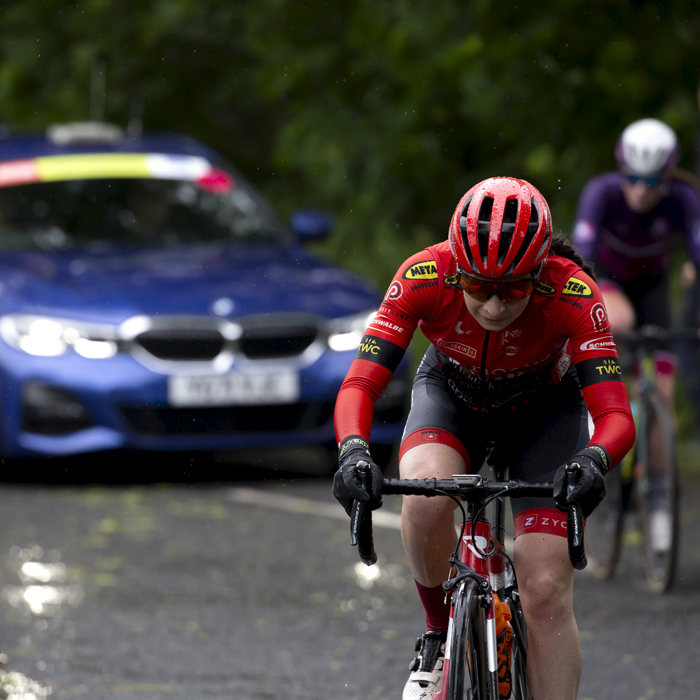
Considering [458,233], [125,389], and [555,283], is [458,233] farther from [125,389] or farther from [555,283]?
[125,389]

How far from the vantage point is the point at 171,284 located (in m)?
9.70

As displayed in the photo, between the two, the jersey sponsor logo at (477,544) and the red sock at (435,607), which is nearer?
the jersey sponsor logo at (477,544)

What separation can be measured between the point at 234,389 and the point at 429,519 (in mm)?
5040

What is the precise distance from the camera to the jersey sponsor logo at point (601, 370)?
13.9ft

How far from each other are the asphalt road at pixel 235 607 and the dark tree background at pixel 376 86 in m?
3.36

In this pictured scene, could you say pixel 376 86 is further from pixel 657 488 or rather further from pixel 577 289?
pixel 577 289

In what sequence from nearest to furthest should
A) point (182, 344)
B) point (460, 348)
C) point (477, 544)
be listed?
point (477, 544) < point (460, 348) < point (182, 344)

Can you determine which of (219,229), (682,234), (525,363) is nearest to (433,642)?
(525,363)

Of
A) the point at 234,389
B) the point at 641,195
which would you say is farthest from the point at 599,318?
the point at 234,389

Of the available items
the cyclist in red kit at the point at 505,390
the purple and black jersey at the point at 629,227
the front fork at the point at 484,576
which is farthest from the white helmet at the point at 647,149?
the front fork at the point at 484,576

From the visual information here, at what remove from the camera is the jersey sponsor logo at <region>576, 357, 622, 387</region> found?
4.22 metres

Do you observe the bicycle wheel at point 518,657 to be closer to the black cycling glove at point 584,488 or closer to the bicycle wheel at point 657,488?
the black cycling glove at point 584,488

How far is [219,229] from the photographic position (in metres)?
10.9

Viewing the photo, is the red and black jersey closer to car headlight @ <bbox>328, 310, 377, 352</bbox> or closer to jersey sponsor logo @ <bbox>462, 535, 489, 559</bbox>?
jersey sponsor logo @ <bbox>462, 535, 489, 559</bbox>
